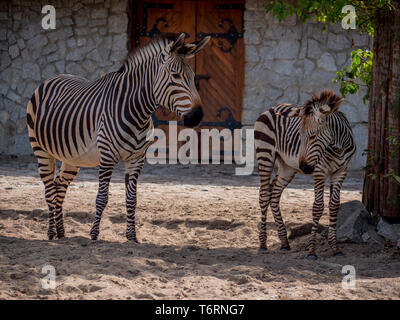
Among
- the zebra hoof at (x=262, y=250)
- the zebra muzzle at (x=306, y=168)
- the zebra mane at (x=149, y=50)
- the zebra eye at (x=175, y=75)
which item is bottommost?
the zebra hoof at (x=262, y=250)

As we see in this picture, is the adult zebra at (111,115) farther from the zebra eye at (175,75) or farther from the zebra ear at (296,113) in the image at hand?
the zebra ear at (296,113)

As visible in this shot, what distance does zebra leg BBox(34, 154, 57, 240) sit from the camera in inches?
251

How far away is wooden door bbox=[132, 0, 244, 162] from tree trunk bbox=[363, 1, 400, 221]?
520 centimetres

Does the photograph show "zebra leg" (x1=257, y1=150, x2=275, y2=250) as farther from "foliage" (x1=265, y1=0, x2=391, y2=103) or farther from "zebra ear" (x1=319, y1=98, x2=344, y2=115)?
"foliage" (x1=265, y1=0, x2=391, y2=103)

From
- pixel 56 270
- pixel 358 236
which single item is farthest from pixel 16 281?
pixel 358 236

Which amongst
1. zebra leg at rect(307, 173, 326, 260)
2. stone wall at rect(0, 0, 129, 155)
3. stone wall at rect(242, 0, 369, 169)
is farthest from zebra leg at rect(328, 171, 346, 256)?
stone wall at rect(0, 0, 129, 155)

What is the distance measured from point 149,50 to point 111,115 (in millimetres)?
821

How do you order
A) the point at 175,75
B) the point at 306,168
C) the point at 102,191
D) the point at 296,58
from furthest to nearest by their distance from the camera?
the point at 296,58 → the point at 102,191 → the point at 175,75 → the point at 306,168

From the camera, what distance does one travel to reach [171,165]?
11539mm

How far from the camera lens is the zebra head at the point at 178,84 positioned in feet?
18.1

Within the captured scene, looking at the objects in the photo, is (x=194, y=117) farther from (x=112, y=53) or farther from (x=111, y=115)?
(x=112, y=53)

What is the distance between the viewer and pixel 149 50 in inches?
234

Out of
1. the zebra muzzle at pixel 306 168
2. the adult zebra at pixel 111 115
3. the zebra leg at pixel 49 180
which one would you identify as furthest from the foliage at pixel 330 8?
the zebra leg at pixel 49 180

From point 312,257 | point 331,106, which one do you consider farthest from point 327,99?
point 312,257
